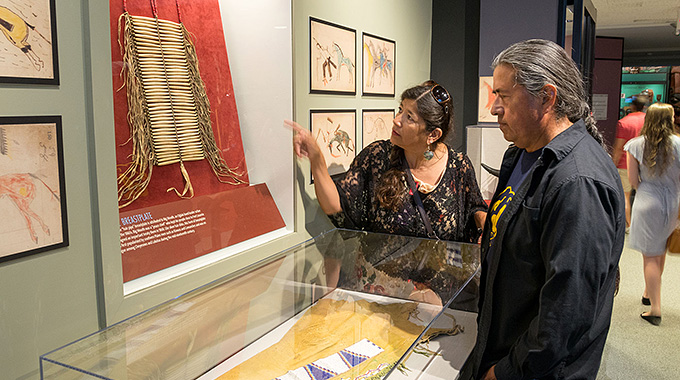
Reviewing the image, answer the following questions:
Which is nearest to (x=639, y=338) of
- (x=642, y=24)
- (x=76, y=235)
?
(x=76, y=235)

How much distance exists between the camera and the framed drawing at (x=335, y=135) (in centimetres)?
304

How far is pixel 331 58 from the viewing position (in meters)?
3.09

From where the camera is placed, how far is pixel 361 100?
3506 mm

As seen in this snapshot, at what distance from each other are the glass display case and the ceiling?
6298 mm

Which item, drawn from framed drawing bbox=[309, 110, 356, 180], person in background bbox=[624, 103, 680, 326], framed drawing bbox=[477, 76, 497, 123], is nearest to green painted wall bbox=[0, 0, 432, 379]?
framed drawing bbox=[309, 110, 356, 180]

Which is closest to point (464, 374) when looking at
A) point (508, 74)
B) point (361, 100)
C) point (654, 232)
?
point (508, 74)

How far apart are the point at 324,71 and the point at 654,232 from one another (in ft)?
11.4

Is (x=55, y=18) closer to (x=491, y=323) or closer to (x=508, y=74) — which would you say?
(x=508, y=74)

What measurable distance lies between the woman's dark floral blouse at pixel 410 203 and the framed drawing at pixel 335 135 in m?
0.32

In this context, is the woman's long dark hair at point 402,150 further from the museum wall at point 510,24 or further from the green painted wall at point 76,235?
the museum wall at point 510,24

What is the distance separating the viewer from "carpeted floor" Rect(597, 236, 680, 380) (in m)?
3.88

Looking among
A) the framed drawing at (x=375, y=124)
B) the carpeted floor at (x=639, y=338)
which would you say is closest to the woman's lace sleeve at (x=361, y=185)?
the framed drawing at (x=375, y=124)

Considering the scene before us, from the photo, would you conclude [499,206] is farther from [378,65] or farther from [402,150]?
[378,65]

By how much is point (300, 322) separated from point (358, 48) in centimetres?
204
